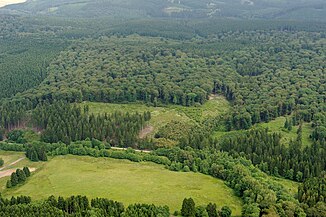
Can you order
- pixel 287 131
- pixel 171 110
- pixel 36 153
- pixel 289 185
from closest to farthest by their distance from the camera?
pixel 289 185
pixel 36 153
pixel 287 131
pixel 171 110

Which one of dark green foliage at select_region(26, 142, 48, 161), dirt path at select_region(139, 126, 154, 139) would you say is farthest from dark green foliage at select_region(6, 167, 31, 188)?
dirt path at select_region(139, 126, 154, 139)

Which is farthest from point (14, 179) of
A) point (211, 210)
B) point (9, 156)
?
point (211, 210)

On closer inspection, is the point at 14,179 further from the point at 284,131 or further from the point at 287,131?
the point at 287,131

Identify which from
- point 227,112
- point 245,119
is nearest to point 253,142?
point 245,119

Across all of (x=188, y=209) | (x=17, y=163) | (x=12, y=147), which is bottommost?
(x=17, y=163)

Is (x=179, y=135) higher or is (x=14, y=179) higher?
(x=14, y=179)

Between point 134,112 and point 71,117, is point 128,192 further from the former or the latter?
point 134,112

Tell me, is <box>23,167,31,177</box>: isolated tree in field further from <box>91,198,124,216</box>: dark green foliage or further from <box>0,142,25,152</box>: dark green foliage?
<box>91,198,124,216</box>: dark green foliage
